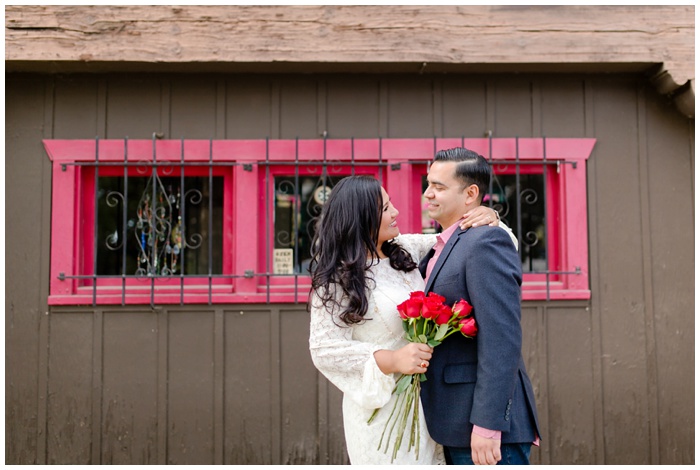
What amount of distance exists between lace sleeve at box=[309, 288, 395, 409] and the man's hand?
0.32 m

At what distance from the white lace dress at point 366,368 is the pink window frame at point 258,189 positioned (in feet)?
5.20

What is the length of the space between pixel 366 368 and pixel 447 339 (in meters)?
0.29

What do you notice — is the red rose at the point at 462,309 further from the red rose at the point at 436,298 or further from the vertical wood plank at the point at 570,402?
the vertical wood plank at the point at 570,402

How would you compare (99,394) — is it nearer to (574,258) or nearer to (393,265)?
(393,265)

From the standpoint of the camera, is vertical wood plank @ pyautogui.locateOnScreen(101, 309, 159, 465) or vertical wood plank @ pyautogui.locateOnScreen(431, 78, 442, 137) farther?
vertical wood plank @ pyautogui.locateOnScreen(431, 78, 442, 137)

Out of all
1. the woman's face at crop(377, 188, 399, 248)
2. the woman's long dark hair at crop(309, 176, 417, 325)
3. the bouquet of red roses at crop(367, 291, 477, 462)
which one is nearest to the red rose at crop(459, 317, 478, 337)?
the bouquet of red roses at crop(367, 291, 477, 462)

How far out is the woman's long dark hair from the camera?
2.05 metres

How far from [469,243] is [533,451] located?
221 cm

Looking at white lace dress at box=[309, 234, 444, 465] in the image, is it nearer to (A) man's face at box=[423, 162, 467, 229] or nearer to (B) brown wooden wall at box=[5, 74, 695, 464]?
(A) man's face at box=[423, 162, 467, 229]

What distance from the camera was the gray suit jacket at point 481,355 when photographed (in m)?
1.89

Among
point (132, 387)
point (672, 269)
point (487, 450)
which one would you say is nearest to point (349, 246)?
point (487, 450)

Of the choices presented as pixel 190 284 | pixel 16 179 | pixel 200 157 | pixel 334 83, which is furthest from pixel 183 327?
pixel 334 83

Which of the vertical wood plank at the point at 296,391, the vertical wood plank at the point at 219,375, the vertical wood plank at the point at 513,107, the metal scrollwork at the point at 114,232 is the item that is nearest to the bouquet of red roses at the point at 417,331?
the vertical wood plank at the point at 296,391

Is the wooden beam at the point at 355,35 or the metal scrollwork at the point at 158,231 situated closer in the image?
the wooden beam at the point at 355,35
